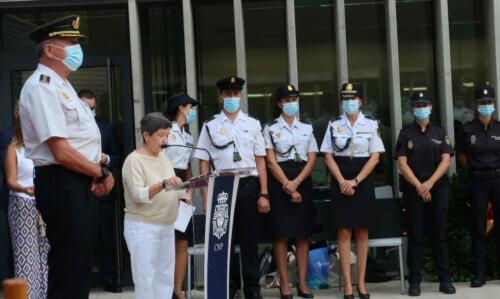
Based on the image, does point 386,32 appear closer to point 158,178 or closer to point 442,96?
point 442,96

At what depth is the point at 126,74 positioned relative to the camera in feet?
29.5

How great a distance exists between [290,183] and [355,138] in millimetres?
756

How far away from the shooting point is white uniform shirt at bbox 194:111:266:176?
7695mm

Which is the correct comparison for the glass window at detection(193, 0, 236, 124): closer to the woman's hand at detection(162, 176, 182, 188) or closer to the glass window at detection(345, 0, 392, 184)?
the glass window at detection(345, 0, 392, 184)

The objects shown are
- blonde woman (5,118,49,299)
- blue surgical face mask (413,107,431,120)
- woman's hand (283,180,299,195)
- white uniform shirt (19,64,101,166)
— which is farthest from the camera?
blue surgical face mask (413,107,431,120)

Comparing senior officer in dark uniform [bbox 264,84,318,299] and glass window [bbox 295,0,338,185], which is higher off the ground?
glass window [bbox 295,0,338,185]

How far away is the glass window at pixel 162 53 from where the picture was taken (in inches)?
356

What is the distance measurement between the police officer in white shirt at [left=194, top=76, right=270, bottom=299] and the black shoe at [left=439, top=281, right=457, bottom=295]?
180 cm

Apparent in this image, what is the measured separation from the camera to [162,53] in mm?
9141

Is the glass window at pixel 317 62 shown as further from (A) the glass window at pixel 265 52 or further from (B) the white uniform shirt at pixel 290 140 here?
(B) the white uniform shirt at pixel 290 140

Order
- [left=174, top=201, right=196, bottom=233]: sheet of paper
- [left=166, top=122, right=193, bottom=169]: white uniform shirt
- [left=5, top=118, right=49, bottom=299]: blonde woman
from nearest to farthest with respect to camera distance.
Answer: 1. [left=174, top=201, right=196, bottom=233]: sheet of paper
2. [left=5, top=118, right=49, bottom=299]: blonde woman
3. [left=166, top=122, right=193, bottom=169]: white uniform shirt

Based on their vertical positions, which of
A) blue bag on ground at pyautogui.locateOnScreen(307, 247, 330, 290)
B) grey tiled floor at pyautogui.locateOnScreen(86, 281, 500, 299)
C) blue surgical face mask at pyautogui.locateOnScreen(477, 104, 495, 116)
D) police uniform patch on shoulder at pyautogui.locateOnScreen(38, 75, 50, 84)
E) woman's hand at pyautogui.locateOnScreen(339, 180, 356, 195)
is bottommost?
grey tiled floor at pyautogui.locateOnScreen(86, 281, 500, 299)

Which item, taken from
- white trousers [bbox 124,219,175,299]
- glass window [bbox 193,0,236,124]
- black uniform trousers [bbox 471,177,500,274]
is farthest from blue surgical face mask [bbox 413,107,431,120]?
white trousers [bbox 124,219,175,299]

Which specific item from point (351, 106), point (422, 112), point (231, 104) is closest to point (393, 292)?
point (422, 112)
